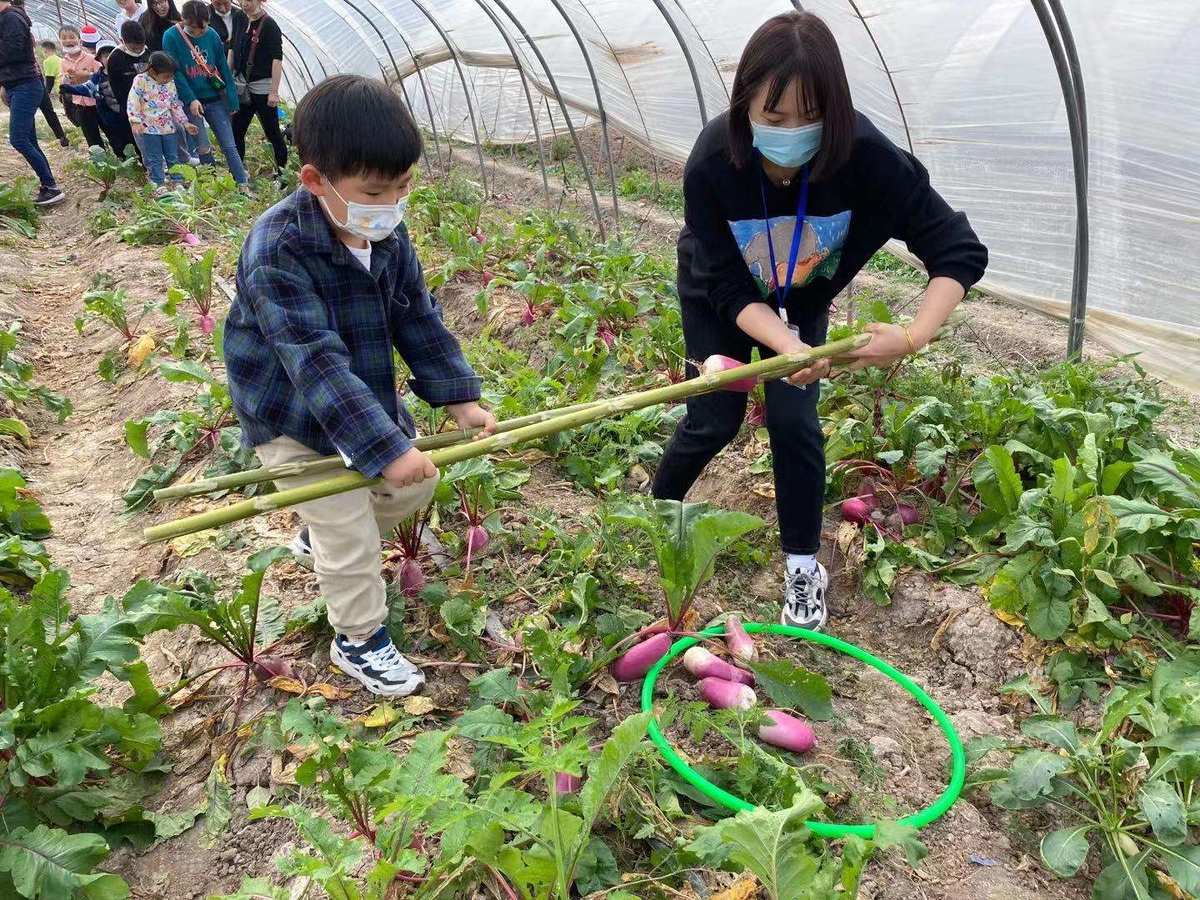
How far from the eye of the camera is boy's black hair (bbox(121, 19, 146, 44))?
7956mm

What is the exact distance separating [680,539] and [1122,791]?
3.88ft

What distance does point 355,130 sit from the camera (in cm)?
171

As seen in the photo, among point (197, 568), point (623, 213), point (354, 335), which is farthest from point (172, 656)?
point (623, 213)

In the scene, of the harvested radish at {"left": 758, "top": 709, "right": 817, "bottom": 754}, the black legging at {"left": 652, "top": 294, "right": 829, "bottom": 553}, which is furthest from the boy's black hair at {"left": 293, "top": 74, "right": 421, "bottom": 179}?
the harvested radish at {"left": 758, "top": 709, "right": 817, "bottom": 754}

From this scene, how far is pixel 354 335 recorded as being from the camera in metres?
2.05

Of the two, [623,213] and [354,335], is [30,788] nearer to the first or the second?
[354,335]

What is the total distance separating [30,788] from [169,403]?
252 centimetres

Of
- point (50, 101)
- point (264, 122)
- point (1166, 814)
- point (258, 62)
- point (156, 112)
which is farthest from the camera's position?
point (50, 101)

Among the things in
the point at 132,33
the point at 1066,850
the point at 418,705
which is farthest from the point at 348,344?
the point at 132,33

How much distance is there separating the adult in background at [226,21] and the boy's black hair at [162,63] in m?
0.75

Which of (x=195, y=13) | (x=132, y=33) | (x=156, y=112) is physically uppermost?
(x=195, y=13)

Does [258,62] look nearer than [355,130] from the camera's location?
No

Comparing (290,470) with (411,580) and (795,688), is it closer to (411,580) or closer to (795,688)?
(411,580)

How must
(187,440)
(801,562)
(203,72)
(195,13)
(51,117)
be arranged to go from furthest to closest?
1. (51,117)
2. (203,72)
3. (195,13)
4. (187,440)
5. (801,562)
